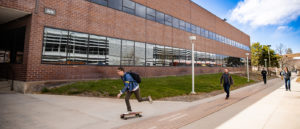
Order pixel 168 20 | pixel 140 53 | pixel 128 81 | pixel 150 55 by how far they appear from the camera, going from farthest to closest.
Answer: pixel 168 20, pixel 150 55, pixel 140 53, pixel 128 81

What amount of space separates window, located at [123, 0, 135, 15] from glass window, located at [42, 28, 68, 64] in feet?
21.9

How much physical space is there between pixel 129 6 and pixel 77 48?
24.1 ft

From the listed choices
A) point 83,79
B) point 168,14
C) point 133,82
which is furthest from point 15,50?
point 168,14

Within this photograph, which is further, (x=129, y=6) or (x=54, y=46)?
(x=129, y=6)

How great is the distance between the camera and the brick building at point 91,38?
33.1 ft

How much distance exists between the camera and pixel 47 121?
4633 millimetres

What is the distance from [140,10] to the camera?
17203mm

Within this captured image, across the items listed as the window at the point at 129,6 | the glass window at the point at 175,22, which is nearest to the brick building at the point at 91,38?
the window at the point at 129,6

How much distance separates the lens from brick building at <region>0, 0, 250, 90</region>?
10.1 metres

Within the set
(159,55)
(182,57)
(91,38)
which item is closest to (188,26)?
(182,57)

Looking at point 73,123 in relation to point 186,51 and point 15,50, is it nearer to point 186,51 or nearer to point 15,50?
point 15,50

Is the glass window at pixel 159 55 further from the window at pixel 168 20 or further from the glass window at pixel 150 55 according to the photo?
the window at pixel 168 20

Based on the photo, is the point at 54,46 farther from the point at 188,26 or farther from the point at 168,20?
the point at 188,26

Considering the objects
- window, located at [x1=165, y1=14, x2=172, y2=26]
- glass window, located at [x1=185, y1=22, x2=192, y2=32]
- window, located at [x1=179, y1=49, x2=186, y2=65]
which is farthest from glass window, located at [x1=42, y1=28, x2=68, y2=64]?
glass window, located at [x1=185, y1=22, x2=192, y2=32]
